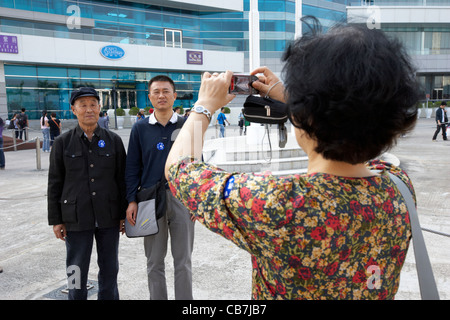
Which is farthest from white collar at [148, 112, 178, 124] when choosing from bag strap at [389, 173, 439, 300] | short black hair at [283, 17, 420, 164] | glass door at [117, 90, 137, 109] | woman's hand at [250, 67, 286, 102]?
glass door at [117, 90, 137, 109]

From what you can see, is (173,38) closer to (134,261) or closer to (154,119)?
(134,261)

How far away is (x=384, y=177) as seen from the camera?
1.17 m

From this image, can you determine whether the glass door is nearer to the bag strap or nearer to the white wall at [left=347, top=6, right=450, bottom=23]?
the white wall at [left=347, top=6, right=450, bottom=23]

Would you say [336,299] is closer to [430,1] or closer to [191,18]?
[191,18]

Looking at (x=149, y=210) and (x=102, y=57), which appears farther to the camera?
(x=102, y=57)

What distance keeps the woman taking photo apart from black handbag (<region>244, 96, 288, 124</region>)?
0.19 metres

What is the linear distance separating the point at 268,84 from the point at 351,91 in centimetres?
47

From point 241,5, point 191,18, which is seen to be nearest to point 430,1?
point 241,5

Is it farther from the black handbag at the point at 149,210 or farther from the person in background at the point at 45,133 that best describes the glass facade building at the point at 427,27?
the black handbag at the point at 149,210

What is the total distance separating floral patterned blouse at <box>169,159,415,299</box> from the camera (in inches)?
40.7

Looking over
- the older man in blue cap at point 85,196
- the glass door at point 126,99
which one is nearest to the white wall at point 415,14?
the glass door at point 126,99

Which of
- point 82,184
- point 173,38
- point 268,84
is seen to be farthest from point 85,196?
point 173,38

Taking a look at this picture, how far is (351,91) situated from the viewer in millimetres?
962
